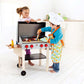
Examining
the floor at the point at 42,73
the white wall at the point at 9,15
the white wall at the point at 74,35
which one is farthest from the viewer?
the white wall at the point at 9,15

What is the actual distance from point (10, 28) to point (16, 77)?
213cm

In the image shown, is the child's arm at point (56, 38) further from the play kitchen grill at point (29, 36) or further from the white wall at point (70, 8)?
the white wall at point (70, 8)

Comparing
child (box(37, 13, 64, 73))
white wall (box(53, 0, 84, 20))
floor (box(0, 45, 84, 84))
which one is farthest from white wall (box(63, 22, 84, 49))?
child (box(37, 13, 64, 73))

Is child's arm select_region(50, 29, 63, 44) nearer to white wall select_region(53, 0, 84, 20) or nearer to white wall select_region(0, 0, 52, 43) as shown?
white wall select_region(53, 0, 84, 20)

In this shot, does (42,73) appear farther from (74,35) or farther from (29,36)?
(74,35)

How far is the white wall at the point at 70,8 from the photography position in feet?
11.9

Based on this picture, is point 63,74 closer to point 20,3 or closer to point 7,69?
point 7,69

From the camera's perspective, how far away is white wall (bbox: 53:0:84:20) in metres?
3.62

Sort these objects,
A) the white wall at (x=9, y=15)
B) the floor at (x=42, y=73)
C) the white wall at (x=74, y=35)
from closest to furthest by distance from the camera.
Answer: the floor at (x=42, y=73) < the white wall at (x=74, y=35) < the white wall at (x=9, y=15)

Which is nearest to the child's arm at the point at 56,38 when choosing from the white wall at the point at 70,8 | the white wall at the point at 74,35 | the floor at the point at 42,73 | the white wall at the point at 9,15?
the floor at the point at 42,73

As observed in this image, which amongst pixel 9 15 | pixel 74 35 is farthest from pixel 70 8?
pixel 9 15

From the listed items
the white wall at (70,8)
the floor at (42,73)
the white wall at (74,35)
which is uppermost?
the white wall at (70,8)

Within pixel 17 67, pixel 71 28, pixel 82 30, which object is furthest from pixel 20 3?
pixel 17 67

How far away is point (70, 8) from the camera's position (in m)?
3.90
